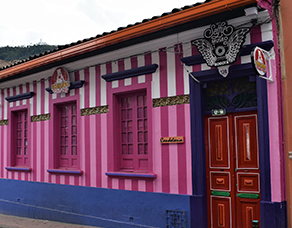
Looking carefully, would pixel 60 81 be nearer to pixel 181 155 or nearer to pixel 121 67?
pixel 121 67

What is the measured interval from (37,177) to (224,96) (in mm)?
6276

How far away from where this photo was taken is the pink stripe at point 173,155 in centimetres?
691

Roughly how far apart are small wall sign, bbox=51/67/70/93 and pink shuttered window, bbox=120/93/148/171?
184 cm

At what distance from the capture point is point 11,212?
1069 centimetres

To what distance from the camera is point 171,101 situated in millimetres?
7078

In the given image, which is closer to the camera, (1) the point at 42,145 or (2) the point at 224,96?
(2) the point at 224,96

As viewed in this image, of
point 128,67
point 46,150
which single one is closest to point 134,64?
point 128,67

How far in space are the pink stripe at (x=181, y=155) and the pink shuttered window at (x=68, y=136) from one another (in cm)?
341

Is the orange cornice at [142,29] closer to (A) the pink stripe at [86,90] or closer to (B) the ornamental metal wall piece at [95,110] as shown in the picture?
(A) the pink stripe at [86,90]

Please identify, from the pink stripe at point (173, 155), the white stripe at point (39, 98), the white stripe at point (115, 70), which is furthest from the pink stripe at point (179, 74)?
the white stripe at point (39, 98)

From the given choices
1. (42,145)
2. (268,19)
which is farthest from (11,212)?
(268,19)

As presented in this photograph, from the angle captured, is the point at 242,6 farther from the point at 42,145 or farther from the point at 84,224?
the point at 42,145

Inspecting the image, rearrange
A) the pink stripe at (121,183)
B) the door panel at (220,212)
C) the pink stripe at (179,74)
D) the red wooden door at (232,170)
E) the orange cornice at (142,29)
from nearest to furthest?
the orange cornice at (142,29) → the red wooden door at (232,170) → the door panel at (220,212) → the pink stripe at (179,74) → the pink stripe at (121,183)

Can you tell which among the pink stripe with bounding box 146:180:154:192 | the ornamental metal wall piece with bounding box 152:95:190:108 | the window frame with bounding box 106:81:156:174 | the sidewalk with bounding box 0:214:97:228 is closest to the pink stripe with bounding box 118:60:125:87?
the window frame with bounding box 106:81:156:174
